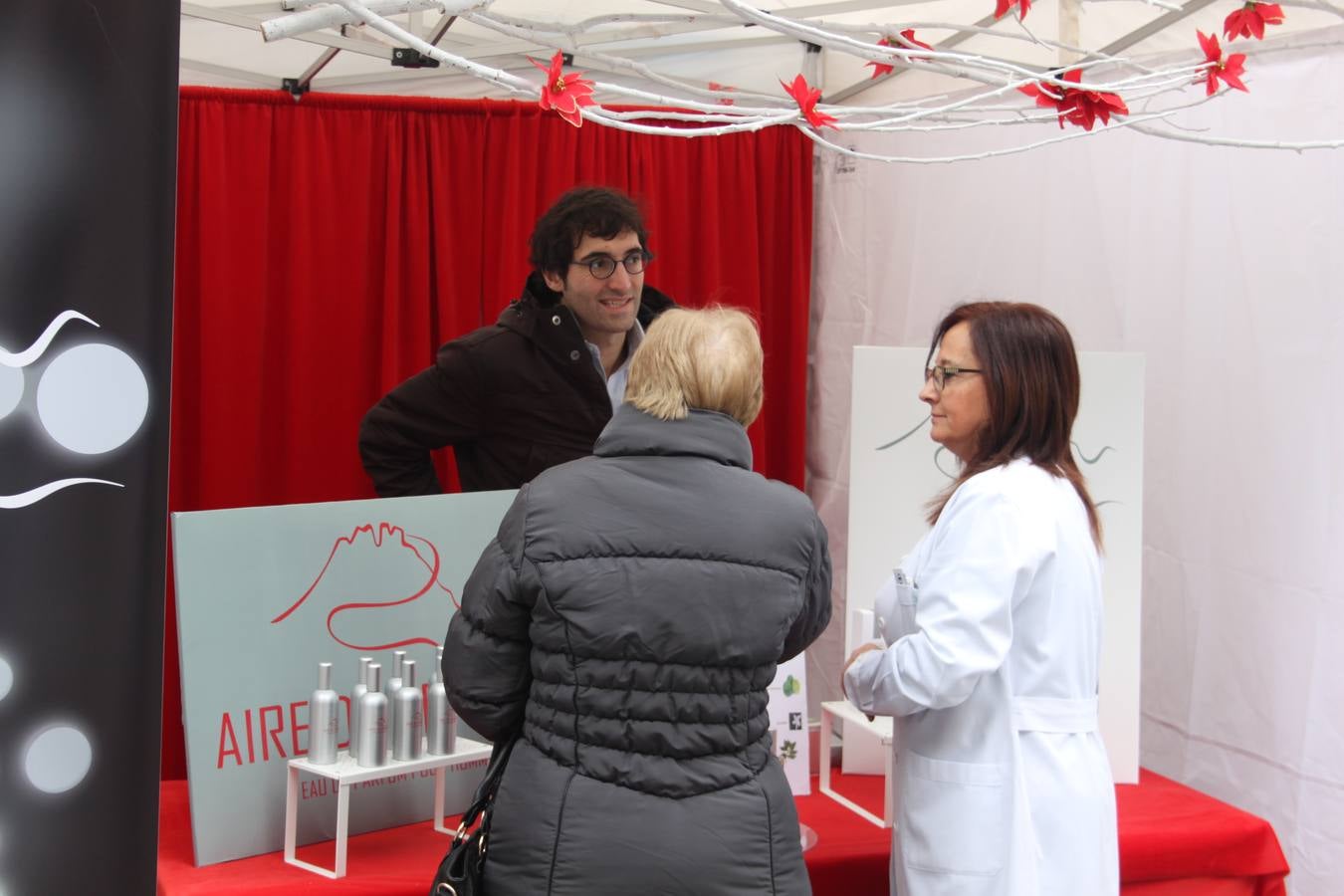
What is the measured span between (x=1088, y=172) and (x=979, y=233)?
41 centimetres

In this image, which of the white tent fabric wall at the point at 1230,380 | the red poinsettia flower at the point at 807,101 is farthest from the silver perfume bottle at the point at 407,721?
the white tent fabric wall at the point at 1230,380

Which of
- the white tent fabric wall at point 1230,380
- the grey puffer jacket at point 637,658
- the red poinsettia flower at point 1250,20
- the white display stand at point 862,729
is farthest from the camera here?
the white tent fabric wall at point 1230,380

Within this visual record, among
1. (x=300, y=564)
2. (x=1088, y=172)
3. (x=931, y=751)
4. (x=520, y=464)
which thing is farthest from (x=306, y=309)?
(x=931, y=751)

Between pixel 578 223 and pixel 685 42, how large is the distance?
1.06m

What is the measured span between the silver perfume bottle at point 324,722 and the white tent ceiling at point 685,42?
1395 mm

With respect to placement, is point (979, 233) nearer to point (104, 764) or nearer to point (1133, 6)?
point (1133, 6)

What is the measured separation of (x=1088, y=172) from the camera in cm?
327

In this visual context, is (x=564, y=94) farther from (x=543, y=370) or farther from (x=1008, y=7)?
(x=543, y=370)

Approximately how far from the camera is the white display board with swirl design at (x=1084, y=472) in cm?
281

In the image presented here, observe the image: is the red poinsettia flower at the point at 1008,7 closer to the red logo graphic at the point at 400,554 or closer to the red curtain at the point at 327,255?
the red logo graphic at the point at 400,554

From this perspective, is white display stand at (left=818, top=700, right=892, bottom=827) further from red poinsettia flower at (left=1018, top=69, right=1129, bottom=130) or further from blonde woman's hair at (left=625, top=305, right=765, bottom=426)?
red poinsettia flower at (left=1018, top=69, right=1129, bottom=130)

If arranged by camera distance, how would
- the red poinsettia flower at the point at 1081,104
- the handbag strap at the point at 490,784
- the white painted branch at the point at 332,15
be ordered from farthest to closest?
the red poinsettia flower at the point at 1081,104 < the handbag strap at the point at 490,784 < the white painted branch at the point at 332,15

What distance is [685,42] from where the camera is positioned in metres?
3.48

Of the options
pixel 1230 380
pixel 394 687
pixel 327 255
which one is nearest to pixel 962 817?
pixel 394 687
